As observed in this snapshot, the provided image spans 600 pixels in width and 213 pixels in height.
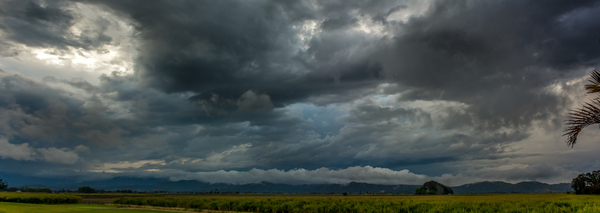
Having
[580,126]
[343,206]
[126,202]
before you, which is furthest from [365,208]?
[126,202]

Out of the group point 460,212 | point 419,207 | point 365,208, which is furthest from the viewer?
point 365,208

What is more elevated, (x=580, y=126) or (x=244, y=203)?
(x=580, y=126)

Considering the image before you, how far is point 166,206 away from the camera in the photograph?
269ft

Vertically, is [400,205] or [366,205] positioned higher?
[400,205]

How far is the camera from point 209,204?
229 feet

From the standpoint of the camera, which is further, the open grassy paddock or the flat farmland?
the open grassy paddock

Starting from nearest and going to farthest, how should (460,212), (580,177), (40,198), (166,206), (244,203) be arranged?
(460,212), (244,203), (166,206), (40,198), (580,177)

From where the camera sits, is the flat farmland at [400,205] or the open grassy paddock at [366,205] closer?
the flat farmland at [400,205]

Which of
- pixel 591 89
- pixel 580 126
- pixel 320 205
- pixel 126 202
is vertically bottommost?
pixel 126 202

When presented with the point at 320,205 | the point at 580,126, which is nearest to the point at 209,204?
the point at 320,205

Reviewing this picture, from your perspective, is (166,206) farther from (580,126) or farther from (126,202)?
(580,126)

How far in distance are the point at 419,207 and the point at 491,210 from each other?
979cm

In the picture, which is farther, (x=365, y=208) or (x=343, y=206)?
(x=343, y=206)

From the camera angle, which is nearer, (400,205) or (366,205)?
(400,205)
